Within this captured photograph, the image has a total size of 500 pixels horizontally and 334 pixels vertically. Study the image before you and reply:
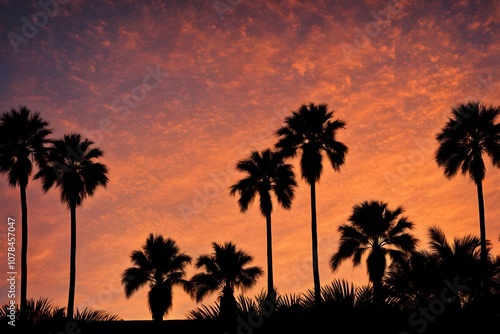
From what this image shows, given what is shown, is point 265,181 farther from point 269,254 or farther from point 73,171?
point 73,171

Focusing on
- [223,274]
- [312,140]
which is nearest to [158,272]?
[223,274]

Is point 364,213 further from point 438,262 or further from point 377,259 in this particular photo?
point 438,262

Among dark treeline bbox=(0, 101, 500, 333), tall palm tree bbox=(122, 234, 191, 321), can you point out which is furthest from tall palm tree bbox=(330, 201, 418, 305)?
tall palm tree bbox=(122, 234, 191, 321)

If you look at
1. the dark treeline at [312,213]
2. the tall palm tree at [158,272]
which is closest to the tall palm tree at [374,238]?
the dark treeline at [312,213]

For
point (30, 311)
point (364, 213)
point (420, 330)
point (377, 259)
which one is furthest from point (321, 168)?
point (420, 330)

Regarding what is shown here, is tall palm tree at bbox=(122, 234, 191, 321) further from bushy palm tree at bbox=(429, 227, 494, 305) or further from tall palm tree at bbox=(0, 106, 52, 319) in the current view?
bushy palm tree at bbox=(429, 227, 494, 305)

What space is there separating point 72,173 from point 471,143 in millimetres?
27216

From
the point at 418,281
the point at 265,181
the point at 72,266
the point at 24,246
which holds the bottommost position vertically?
the point at 418,281

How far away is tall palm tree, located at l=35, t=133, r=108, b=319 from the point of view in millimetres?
37656

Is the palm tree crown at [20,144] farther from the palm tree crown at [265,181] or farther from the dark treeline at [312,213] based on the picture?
the palm tree crown at [265,181]

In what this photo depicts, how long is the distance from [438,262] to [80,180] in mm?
25102

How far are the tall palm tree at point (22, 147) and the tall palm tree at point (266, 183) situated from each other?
548 inches

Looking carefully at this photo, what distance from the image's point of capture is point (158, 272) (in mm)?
40344

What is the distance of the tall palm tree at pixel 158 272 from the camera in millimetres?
39188
